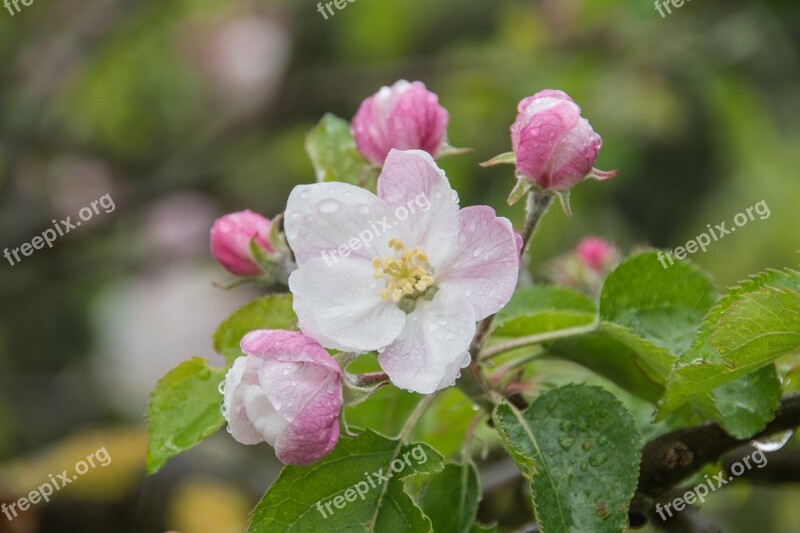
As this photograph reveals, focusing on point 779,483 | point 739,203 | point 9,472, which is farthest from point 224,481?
point 739,203

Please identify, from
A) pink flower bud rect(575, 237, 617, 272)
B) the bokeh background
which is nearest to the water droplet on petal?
pink flower bud rect(575, 237, 617, 272)

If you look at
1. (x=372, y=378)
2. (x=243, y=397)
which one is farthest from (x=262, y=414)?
(x=372, y=378)

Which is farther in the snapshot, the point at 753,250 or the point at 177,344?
the point at 177,344

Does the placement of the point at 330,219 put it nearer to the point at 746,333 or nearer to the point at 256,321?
the point at 256,321

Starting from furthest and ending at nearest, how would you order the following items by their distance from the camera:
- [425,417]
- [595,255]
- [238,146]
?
[238,146] < [595,255] < [425,417]

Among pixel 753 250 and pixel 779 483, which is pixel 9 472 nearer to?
pixel 779 483

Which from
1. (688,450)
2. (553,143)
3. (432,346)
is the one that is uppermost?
(553,143)

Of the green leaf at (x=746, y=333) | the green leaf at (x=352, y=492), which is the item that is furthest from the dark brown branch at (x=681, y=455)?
the green leaf at (x=352, y=492)
